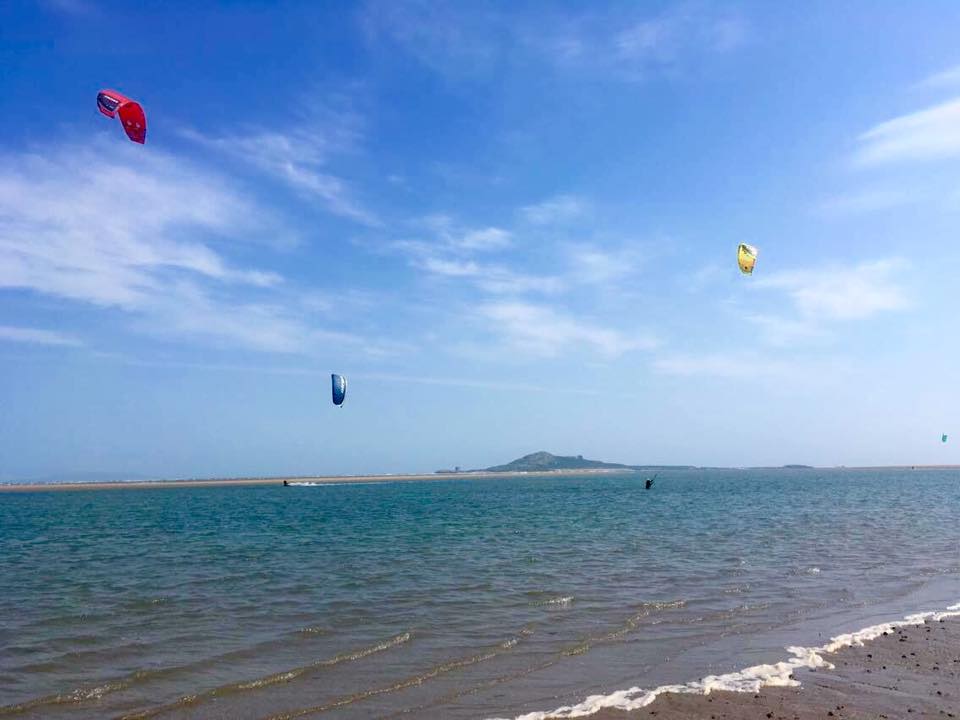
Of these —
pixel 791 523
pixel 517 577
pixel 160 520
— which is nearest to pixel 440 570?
pixel 517 577

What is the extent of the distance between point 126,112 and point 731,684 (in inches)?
827

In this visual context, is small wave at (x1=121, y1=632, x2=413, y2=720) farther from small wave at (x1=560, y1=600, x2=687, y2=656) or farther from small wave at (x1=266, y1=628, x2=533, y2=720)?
small wave at (x1=560, y1=600, x2=687, y2=656)

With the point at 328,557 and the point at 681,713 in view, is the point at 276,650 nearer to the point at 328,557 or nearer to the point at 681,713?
the point at 681,713

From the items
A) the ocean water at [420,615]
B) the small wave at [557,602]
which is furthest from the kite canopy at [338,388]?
the small wave at [557,602]

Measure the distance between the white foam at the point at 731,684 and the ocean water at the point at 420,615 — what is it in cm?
32

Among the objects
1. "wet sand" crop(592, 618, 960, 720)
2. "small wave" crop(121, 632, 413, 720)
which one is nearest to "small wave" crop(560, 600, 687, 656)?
"wet sand" crop(592, 618, 960, 720)

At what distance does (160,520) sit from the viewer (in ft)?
155

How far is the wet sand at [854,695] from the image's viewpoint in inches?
331

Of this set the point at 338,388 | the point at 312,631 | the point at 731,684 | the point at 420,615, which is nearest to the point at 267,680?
the point at 312,631

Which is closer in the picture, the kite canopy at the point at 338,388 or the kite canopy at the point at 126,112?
the kite canopy at the point at 126,112

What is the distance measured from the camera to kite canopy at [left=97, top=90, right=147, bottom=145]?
1955 cm

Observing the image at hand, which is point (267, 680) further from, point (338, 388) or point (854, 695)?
point (338, 388)

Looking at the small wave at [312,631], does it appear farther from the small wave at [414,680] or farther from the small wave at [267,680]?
the small wave at [414,680]

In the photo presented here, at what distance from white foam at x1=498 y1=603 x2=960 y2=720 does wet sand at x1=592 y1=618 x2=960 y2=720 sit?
15 cm
